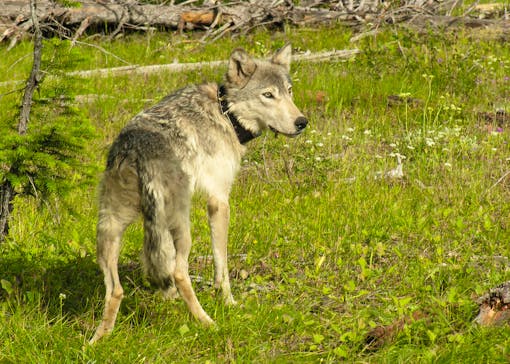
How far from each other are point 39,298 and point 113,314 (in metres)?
Answer: 0.53

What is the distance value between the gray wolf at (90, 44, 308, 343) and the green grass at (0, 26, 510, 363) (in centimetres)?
36

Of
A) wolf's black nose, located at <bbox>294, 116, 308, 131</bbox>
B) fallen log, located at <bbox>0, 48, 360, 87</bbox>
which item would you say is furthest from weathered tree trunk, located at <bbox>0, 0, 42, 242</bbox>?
fallen log, located at <bbox>0, 48, 360, 87</bbox>

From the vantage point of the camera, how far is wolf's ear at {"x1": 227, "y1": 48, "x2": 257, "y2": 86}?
5875 mm

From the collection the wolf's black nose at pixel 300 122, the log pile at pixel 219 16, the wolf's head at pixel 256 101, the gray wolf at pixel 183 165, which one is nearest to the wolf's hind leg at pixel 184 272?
the gray wolf at pixel 183 165

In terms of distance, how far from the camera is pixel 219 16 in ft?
43.3

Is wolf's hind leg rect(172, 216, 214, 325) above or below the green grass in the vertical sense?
above

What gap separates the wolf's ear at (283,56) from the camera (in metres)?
6.39

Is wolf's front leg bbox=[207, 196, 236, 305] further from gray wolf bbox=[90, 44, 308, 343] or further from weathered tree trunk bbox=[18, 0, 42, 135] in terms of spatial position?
weathered tree trunk bbox=[18, 0, 42, 135]

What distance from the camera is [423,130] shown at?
8742mm

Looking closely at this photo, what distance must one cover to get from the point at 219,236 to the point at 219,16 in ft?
27.0

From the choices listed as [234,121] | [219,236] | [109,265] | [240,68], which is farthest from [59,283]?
[240,68]

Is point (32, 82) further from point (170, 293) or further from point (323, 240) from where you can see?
point (323, 240)

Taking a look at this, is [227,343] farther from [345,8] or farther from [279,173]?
[345,8]

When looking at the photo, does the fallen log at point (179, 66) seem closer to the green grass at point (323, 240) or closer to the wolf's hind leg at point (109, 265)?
the green grass at point (323, 240)
